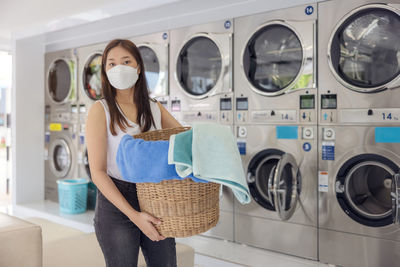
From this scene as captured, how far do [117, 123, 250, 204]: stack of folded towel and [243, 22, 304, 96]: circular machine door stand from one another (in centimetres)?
191

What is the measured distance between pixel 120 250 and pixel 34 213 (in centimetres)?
360

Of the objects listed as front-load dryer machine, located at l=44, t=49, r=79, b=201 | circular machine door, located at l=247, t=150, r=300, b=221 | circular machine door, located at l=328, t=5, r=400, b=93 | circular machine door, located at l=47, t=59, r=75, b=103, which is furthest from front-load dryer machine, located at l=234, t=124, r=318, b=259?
circular machine door, located at l=47, t=59, r=75, b=103

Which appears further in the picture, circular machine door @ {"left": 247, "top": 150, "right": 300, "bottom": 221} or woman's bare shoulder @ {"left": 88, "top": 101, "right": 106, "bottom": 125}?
circular machine door @ {"left": 247, "top": 150, "right": 300, "bottom": 221}

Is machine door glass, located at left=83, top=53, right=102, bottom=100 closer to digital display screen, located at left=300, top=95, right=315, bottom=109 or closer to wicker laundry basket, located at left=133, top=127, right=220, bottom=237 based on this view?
digital display screen, located at left=300, top=95, right=315, bottom=109

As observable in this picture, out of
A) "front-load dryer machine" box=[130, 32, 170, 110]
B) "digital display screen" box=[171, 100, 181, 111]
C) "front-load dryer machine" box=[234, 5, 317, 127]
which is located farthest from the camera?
"front-load dryer machine" box=[130, 32, 170, 110]

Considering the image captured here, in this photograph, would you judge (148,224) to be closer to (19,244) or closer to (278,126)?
(19,244)

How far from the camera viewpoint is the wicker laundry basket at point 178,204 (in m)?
1.31

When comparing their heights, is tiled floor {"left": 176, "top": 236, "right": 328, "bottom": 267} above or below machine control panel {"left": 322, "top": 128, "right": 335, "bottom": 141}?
below

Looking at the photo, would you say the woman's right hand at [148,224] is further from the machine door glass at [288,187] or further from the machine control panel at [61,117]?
the machine control panel at [61,117]

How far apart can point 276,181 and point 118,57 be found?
5.08 feet

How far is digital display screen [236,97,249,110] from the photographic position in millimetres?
3287

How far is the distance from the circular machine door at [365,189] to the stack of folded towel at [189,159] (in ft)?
5.78

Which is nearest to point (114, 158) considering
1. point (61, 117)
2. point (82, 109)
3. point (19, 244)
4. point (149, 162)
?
point (149, 162)

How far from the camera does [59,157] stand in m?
5.08
